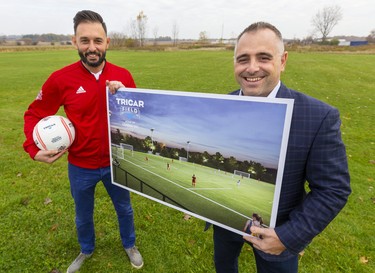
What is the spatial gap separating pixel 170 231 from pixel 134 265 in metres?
0.81

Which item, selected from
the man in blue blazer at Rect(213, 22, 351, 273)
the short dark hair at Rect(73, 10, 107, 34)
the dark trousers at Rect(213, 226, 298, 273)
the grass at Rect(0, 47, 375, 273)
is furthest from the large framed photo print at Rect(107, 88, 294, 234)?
the grass at Rect(0, 47, 375, 273)

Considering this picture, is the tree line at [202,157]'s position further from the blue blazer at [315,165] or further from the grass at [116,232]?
the grass at [116,232]

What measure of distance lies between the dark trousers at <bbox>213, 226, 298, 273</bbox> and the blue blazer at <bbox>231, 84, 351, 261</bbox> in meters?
0.43

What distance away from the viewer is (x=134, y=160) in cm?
242

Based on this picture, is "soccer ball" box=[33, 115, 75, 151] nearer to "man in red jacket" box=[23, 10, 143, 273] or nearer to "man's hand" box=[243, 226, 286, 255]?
"man in red jacket" box=[23, 10, 143, 273]

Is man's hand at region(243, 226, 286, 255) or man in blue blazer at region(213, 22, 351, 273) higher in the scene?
man in blue blazer at region(213, 22, 351, 273)

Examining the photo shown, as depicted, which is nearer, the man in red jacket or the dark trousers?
the dark trousers

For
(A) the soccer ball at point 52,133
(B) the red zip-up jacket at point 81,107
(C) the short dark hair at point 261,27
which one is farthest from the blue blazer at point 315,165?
(A) the soccer ball at point 52,133

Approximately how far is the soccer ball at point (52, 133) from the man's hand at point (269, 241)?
199cm

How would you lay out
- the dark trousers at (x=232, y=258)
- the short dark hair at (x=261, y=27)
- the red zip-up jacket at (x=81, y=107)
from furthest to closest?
the red zip-up jacket at (x=81, y=107)
the dark trousers at (x=232, y=258)
the short dark hair at (x=261, y=27)

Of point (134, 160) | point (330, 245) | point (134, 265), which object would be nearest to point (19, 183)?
point (134, 265)

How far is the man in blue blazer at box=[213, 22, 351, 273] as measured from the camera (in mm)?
1520

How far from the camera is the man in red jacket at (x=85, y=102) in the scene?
2.50 metres

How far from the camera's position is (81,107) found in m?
2.59
